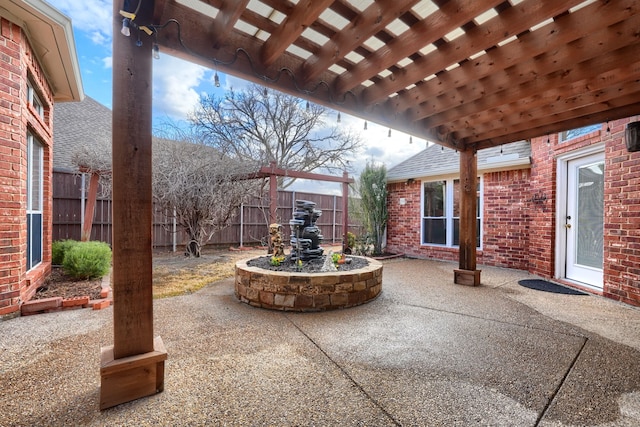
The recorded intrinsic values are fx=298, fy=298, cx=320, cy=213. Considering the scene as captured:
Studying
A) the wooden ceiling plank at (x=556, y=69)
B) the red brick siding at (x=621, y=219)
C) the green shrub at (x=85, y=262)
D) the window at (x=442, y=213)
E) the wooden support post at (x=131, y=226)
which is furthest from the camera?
the window at (x=442, y=213)

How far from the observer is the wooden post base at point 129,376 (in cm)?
182

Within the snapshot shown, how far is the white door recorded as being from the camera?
15.6 feet

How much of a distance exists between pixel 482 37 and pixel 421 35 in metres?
0.49

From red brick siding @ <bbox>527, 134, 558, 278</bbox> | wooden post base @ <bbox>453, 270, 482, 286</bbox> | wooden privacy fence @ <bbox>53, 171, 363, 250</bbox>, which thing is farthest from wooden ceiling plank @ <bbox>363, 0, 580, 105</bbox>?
wooden privacy fence @ <bbox>53, 171, 363, 250</bbox>

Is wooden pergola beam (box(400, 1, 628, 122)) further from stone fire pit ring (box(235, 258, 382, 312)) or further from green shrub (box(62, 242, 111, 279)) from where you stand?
green shrub (box(62, 242, 111, 279))

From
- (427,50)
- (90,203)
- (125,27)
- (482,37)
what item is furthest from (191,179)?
(482,37)

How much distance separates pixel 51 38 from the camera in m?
3.62

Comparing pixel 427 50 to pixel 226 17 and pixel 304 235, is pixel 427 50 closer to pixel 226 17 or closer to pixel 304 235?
pixel 226 17

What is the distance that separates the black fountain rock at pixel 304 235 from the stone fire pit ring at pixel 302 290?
1.06 meters

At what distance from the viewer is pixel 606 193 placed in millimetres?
4398

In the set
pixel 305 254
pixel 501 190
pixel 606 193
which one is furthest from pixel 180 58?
pixel 501 190

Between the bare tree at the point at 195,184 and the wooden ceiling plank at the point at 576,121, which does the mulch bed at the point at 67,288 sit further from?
the wooden ceiling plank at the point at 576,121

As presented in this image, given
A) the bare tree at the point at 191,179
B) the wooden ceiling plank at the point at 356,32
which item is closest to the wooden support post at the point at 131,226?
the wooden ceiling plank at the point at 356,32

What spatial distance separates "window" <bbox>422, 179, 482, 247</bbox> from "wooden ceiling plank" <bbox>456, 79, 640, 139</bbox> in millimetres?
3317
